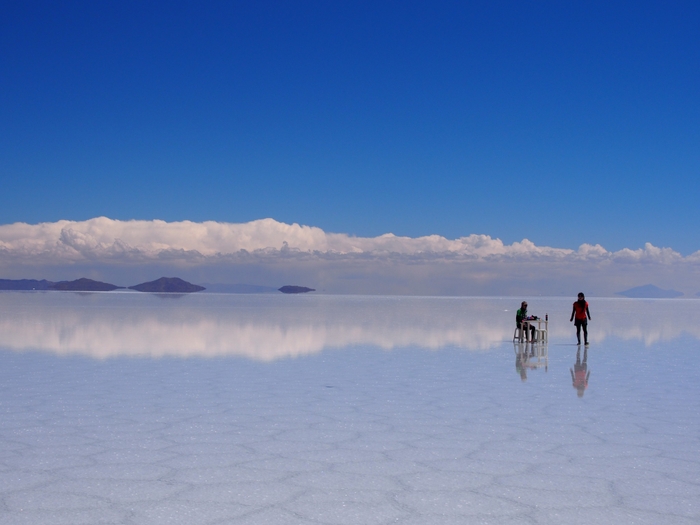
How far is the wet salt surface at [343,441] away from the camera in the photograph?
4.75m

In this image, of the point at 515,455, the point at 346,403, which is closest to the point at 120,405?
the point at 346,403

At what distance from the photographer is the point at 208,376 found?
11.8 m

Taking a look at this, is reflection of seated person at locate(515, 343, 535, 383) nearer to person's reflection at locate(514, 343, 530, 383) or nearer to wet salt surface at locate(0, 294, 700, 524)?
person's reflection at locate(514, 343, 530, 383)

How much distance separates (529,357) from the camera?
16000 millimetres

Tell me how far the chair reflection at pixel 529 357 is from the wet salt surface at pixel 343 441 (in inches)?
7.6

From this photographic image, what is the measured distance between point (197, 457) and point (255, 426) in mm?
1472

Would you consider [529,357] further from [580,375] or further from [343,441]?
[343,441]

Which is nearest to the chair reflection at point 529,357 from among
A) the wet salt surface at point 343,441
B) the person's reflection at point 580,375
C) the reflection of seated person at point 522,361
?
the reflection of seated person at point 522,361

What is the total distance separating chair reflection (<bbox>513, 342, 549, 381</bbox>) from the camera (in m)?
13.6

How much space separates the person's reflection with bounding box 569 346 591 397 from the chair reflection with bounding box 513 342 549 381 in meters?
0.64

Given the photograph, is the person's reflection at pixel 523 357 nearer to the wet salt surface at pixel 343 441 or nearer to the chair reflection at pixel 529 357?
the chair reflection at pixel 529 357

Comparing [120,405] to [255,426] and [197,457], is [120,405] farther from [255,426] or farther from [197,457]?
[197,457]

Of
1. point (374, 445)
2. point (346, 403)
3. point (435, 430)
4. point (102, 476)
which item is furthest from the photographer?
point (346, 403)

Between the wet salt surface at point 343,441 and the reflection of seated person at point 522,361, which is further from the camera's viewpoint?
the reflection of seated person at point 522,361
